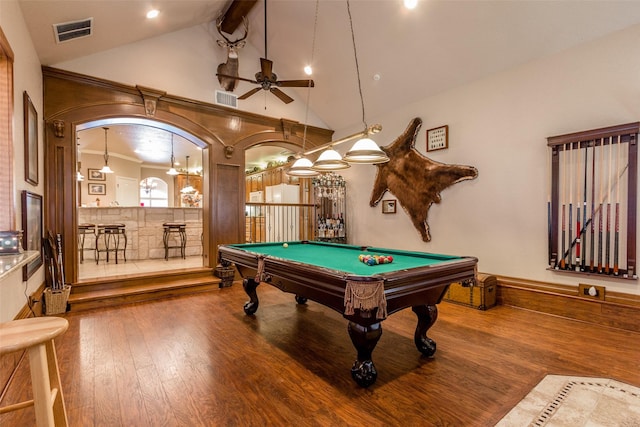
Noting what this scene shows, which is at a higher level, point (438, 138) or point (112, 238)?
point (438, 138)

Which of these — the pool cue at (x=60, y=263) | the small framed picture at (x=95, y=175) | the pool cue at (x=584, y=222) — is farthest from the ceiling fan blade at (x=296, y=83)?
the small framed picture at (x=95, y=175)

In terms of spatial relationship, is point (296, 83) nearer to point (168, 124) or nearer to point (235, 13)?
point (235, 13)

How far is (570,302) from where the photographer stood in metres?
3.59

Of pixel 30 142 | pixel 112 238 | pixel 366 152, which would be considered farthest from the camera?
pixel 112 238

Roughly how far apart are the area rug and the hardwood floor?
0.28 ft

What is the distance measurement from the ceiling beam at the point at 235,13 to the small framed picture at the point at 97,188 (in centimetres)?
810

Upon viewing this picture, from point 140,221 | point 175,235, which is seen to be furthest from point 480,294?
point 140,221

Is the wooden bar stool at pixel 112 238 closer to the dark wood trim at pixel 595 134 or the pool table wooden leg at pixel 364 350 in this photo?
the pool table wooden leg at pixel 364 350

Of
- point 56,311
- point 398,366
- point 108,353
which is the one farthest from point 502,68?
point 56,311

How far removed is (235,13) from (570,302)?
242 inches

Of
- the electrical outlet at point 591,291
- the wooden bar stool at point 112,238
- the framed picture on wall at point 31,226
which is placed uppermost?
the framed picture on wall at point 31,226

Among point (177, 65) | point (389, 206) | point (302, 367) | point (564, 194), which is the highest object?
point (177, 65)

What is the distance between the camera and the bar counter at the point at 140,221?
696cm

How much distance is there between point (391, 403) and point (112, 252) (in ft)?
23.8
